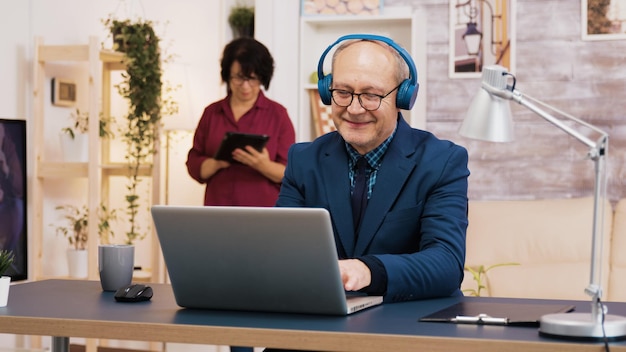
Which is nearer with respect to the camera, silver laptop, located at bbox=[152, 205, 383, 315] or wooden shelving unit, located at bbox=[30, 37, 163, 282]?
silver laptop, located at bbox=[152, 205, 383, 315]

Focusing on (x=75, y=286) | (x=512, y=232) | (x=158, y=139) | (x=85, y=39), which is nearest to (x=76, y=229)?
(x=158, y=139)

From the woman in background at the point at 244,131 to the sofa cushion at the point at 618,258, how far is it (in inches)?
58.6

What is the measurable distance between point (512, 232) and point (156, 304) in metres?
2.76

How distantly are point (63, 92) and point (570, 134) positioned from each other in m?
3.53

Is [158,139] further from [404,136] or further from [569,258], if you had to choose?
[404,136]

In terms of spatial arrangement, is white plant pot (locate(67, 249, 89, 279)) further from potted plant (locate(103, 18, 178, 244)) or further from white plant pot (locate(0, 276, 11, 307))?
white plant pot (locate(0, 276, 11, 307))

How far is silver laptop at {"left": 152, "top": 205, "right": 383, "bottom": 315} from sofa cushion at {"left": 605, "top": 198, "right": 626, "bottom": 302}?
261 centimetres

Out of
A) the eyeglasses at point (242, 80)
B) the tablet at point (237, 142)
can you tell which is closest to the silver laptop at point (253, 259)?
the tablet at point (237, 142)

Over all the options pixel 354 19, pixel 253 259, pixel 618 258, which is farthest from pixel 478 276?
pixel 253 259

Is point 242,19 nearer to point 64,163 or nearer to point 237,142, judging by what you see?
point 64,163

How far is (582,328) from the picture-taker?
4.69ft

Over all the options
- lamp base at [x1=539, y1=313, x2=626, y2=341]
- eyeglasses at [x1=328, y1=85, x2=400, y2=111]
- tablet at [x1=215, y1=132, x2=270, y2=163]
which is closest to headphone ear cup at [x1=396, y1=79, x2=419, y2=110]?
eyeglasses at [x1=328, y1=85, x2=400, y2=111]

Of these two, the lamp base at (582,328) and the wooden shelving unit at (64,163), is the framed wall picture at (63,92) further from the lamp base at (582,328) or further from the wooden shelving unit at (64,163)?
the lamp base at (582,328)

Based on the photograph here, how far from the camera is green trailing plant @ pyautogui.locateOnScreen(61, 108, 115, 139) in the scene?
179 inches
